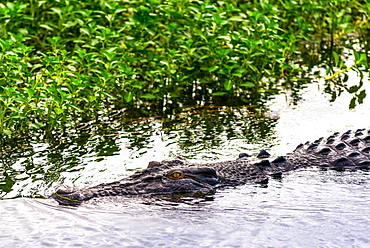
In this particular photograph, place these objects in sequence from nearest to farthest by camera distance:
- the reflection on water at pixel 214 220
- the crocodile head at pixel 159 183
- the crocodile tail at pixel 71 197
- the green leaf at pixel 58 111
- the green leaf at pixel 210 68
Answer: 1. the reflection on water at pixel 214 220
2. the crocodile tail at pixel 71 197
3. the crocodile head at pixel 159 183
4. the green leaf at pixel 58 111
5. the green leaf at pixel 210 68

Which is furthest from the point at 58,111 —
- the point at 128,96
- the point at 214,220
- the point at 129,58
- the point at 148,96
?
the point at 214,220

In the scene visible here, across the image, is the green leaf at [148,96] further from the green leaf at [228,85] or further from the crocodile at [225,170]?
Result: the crocodile at [225,170]

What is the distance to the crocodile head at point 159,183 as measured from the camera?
202 inches

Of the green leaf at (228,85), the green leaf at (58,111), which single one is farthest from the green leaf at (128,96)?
the green leaf at (228,85)

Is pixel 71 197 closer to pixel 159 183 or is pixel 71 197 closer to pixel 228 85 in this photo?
pixel 159 183

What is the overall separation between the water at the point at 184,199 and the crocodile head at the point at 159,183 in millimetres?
109

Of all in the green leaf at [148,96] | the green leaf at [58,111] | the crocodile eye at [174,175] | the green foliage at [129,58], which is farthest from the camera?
the green leaf at [148,96]

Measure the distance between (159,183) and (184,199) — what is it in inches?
11.0

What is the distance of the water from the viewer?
14.8 feet

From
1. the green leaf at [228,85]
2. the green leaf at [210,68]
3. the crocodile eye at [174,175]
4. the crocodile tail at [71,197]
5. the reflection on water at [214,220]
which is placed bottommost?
the reflection on water at [214,220]

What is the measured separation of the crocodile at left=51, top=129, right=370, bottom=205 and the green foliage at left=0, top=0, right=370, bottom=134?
5.98ft

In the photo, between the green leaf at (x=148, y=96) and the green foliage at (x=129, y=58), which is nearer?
the green foliage at (x=129, y=58)

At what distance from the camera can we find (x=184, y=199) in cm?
518

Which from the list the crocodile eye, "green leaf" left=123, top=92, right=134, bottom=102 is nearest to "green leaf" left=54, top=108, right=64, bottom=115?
"green leaf" left=123, top=92, right=134, bottom=102
